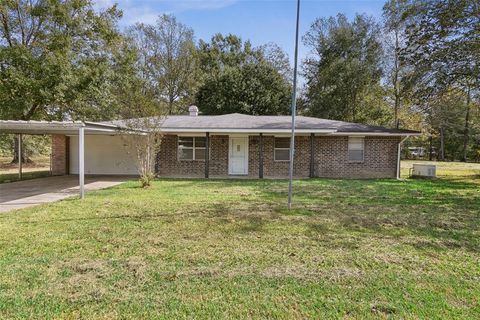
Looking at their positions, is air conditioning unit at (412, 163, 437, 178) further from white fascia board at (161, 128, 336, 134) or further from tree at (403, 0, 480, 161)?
white fascia board at (161, 128, 336, 134)

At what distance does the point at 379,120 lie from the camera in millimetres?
29312

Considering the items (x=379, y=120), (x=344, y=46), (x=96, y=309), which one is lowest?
(x=96, y=309)

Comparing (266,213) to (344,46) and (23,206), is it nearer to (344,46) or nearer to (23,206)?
(23,206)

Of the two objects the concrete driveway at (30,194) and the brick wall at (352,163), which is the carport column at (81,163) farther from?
the brick wall at (352,163)

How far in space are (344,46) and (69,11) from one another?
2166 centimetres

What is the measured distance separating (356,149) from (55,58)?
17.7 metres

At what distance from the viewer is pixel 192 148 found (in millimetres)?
15477

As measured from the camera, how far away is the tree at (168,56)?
98.6 feet

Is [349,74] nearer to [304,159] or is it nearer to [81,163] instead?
[304,159]

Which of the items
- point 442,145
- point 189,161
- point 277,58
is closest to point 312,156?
point 189,161

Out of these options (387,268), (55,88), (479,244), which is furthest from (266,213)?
(55,88)

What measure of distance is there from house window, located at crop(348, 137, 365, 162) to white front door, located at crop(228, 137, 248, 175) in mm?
4966

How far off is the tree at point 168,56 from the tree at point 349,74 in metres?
11.7

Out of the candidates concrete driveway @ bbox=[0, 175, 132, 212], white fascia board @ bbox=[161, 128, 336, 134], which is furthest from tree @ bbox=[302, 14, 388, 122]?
concrete driveway @ bbox=[0, 175, 132, 212]
